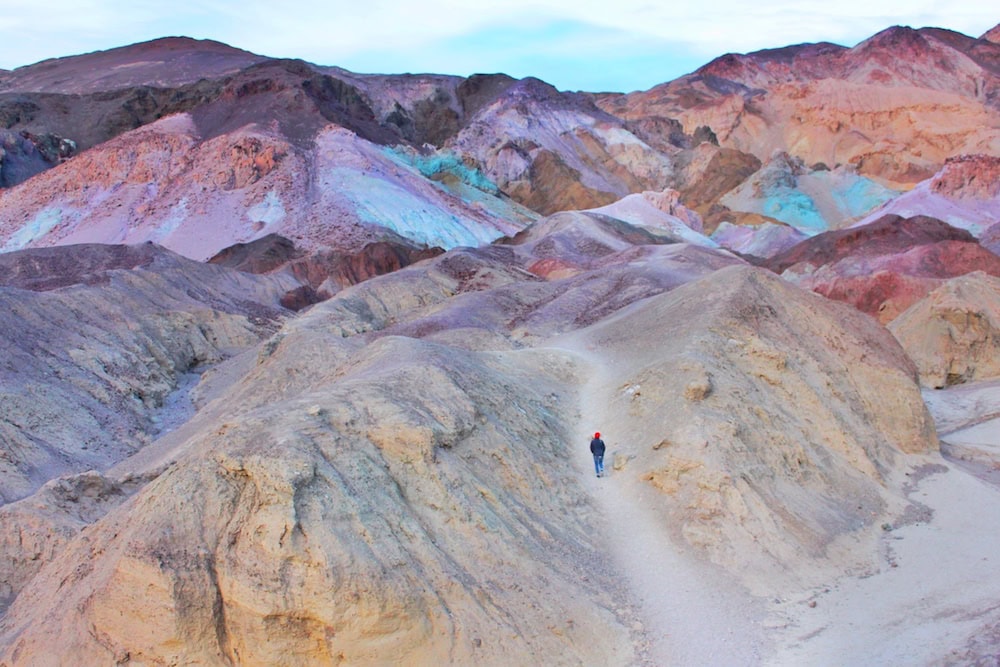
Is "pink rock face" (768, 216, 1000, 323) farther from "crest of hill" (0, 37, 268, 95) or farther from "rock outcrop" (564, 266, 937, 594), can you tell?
"crest of hill" (0, 37, 268, 95)

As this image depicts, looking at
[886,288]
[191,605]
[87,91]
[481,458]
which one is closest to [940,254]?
[886,288]

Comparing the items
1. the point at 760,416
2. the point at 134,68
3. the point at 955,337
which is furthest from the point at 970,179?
the point at 134,68

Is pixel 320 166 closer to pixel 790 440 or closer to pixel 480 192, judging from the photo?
pixel 480 192

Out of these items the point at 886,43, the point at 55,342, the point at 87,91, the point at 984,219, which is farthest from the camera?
the point at 886,43

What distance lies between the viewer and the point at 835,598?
14539 mm

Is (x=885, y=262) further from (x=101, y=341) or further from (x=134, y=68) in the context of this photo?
(x=134, y=68)

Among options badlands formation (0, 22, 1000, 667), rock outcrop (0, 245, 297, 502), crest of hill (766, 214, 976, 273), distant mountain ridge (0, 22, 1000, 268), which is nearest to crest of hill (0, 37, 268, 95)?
distant mountain ridge (0, 22, 1000, 268)

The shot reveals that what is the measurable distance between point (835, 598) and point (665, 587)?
249 centimetres

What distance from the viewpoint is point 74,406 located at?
90.1 feet

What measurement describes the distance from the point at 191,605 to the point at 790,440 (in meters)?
11.2

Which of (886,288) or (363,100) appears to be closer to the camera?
(886,288)

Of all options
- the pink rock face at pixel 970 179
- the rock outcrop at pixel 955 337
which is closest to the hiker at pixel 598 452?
the rock outcrop at pixel 955 337

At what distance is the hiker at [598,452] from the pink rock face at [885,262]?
2723 cm

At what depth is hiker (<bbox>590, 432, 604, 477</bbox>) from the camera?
17.1 metres
